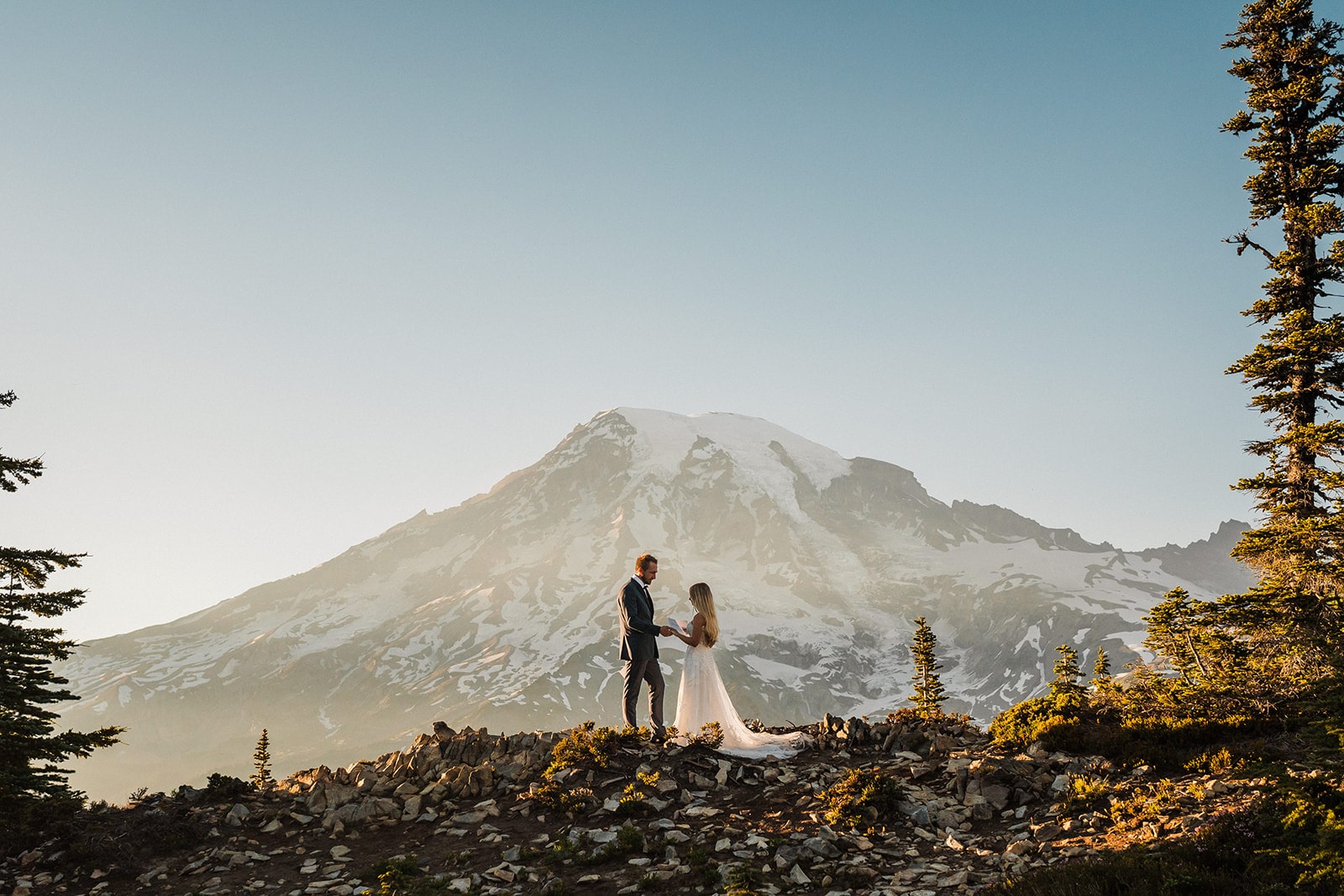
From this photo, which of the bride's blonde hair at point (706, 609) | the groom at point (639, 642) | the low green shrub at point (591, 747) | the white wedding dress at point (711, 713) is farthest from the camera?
the bride's blonde hair at point (706, 609)

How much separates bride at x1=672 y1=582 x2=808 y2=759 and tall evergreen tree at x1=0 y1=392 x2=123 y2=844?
13.1 meters

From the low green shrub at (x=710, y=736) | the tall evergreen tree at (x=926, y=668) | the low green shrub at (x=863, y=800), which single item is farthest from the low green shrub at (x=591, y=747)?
the tall evergreen tree at (x=926, y=668)

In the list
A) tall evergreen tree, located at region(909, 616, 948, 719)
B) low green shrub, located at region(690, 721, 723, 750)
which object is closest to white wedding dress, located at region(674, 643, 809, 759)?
low green shrub, located at region(690, 721, 723, 750)

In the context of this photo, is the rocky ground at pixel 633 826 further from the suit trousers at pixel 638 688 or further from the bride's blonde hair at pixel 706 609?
the bride's blonde hair at pixel 706 609

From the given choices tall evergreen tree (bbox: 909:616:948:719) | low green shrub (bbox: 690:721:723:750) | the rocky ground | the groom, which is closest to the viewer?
the rocky ground

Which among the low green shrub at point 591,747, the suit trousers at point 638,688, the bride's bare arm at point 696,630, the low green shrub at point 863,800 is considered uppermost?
the bride's bare arm at point 696,630

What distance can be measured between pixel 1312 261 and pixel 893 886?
17.7m

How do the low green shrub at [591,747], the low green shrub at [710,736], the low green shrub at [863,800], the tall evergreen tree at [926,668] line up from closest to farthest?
the low green shrub at [863,800] < the low green shrub at [591,747] < the low green shrub at [710,736] < the tall evergreen tree at [926,668]

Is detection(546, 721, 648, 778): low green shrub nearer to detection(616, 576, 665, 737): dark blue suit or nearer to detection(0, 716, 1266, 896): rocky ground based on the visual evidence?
detection(0, 716, 1266, 896): rocky ground

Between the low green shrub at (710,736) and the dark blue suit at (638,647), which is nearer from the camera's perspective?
the low green shrub at (710,736)

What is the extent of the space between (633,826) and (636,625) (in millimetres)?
5460

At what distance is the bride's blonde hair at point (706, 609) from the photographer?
19188mm

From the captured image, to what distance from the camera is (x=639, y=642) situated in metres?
18.8

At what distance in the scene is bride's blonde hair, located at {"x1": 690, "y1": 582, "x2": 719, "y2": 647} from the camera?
19.2 meters
